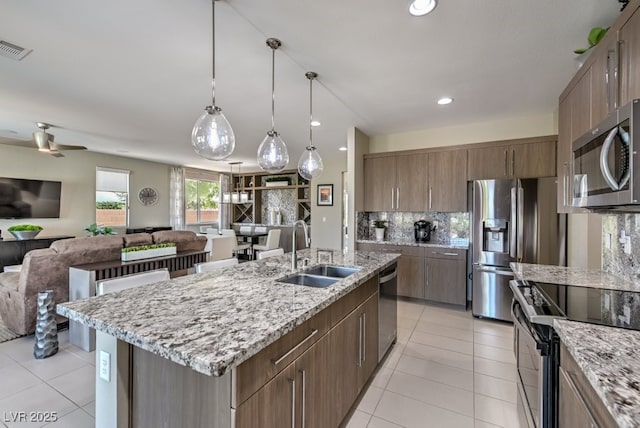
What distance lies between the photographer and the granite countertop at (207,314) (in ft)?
3.18

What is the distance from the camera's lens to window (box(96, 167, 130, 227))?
677cm

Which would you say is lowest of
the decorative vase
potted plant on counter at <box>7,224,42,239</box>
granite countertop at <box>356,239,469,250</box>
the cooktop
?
the decorative vase

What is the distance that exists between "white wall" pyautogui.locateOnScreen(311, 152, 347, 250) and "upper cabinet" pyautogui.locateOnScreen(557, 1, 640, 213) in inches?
201

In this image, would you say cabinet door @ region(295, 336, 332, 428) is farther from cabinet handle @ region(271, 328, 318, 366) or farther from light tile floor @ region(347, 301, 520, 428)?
light tile floor @ region(347, 301, 520, 428)

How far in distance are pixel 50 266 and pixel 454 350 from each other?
410cm

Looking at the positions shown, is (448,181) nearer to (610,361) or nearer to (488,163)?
(488,163)

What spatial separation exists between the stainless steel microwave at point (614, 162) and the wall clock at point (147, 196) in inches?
326

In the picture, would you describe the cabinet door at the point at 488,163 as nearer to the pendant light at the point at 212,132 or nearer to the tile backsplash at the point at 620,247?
the tile backsplash at the point at 620,247

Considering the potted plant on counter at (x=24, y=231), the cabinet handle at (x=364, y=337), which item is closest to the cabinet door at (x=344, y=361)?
the cabinet handle at (x=364, y=337)

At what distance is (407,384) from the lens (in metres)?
2.36

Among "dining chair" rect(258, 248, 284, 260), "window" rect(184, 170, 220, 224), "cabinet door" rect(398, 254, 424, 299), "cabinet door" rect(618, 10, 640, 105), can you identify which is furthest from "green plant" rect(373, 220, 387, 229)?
"window" rect(184, 170, 220, 224)

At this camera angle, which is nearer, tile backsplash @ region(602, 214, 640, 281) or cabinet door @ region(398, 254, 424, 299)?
tile backsplash @ region(602, 214, 640, 281)

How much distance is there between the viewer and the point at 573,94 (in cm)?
207

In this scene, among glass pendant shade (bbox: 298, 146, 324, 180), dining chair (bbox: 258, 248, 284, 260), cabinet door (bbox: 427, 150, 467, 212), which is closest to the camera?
dining chair (bbox: 258, 248, 284, 260)
